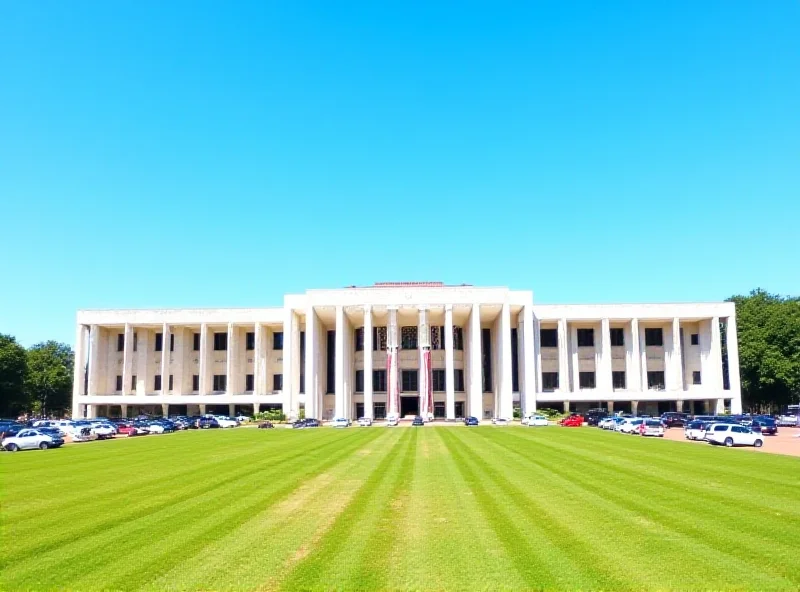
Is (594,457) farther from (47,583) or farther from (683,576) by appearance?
(47,583)

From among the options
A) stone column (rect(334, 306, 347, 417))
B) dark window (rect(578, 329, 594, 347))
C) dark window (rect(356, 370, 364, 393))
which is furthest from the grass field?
dark window (rect(578, 329, 594, 347))

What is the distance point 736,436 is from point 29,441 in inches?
1817

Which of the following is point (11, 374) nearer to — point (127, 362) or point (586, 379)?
point (127, 362)

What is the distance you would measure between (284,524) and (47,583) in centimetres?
553

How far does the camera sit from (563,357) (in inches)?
3467

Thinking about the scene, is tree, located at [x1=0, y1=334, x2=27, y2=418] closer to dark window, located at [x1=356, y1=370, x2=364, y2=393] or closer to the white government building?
the white government building

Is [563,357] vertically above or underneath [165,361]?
above

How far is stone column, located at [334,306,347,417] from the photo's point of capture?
3108 inches

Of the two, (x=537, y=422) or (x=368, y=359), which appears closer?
(x=537, y=422)

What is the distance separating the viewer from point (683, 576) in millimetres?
11195

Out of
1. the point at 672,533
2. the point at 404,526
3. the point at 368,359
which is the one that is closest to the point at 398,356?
the point at 368,359

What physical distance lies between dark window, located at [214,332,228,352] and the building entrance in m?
29.1

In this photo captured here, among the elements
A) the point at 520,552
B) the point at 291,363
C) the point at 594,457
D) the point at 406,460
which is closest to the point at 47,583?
the point at 520,552

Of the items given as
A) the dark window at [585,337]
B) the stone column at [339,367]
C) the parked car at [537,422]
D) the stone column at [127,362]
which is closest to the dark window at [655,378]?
the dark window at [585,337]
